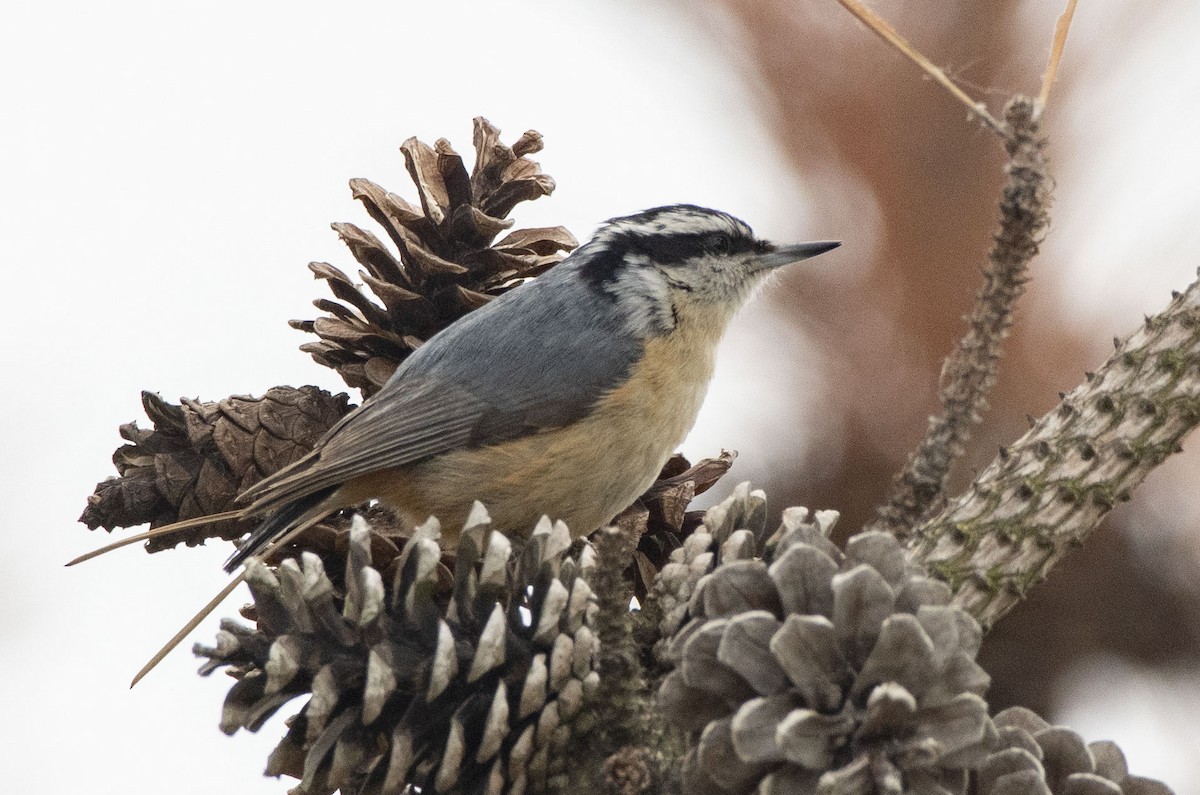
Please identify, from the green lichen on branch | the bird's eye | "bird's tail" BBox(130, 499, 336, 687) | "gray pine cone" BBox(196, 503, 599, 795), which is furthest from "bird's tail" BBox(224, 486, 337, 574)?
the bird's eye

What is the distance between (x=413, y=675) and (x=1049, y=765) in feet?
1.43

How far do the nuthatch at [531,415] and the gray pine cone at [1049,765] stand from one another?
0.68 meters

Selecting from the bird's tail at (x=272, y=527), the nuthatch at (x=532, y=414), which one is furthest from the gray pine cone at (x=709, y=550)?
the bird's tail at (x=272, y=527)

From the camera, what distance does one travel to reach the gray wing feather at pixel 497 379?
1388 millimetres

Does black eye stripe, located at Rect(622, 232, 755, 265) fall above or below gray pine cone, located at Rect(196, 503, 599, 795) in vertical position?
above

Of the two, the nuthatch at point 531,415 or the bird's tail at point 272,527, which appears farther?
the nuthatch at point 531,415

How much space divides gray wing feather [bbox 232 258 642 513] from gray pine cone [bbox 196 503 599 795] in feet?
1.51

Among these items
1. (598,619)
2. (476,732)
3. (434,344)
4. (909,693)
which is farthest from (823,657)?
(434,344)

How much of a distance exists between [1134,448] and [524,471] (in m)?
0.78

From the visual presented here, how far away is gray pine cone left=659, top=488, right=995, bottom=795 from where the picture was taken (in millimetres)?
713

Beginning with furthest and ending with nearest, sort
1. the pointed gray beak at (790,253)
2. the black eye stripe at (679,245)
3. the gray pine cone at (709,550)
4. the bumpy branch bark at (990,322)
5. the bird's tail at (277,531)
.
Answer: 1. the black eye stripe at (679,245)
2. the pointed gray beak at (790,253)
3. the bird's tail at (277,531)
4. the gray pine cone at (709,550)
5. the bumpy branch bark at (990,322)

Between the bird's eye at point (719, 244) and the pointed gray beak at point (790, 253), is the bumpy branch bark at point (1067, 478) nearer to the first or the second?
the pointed gray beak at point (790, 253)

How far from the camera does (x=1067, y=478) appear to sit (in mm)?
902

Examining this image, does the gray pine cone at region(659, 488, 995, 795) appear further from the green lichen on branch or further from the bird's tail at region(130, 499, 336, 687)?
the bird's tail at region(130, 499, 336, 687)
